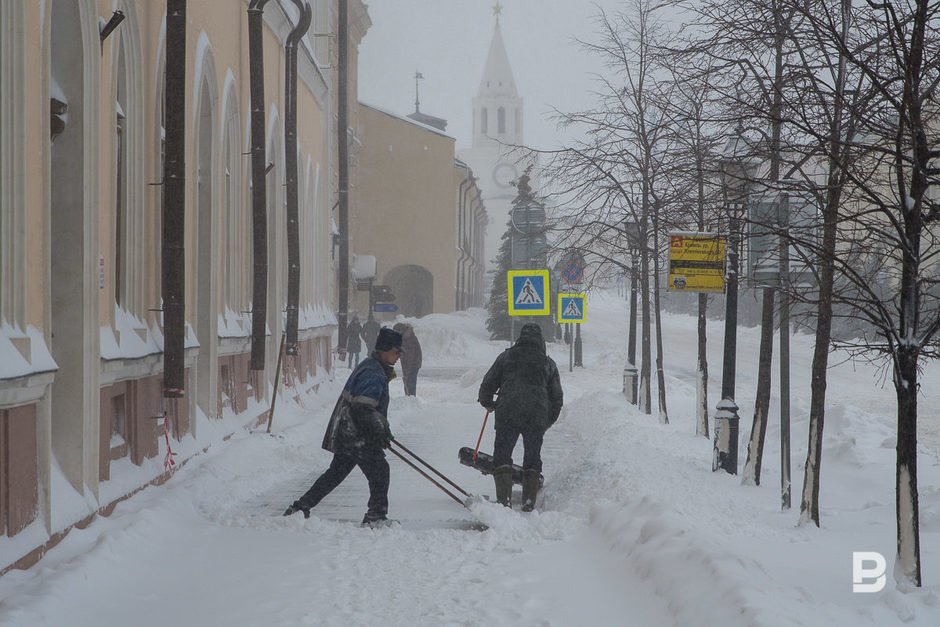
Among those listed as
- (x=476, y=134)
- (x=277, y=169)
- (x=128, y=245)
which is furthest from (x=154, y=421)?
(x=476, y=134)

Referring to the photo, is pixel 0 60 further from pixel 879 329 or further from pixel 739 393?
pixel 739 393

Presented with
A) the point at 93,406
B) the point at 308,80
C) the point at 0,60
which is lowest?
the point at 93,406

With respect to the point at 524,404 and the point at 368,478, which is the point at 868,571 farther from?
the point at 524,404

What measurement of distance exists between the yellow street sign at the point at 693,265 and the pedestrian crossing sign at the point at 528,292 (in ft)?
25.2

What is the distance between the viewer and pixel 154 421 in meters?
10.7

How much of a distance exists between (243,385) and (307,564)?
899 cm

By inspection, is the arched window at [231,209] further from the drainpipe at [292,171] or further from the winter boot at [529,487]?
the winter boot at [529,487]

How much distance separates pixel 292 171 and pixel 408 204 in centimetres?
3534

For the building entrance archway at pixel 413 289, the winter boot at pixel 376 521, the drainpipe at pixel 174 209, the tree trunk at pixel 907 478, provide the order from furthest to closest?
the building entrance archway at pixel 413 289 < the drainpipe at pixel 174 209 < the winter boot at pixel 376 521 < the tree trunk at pixel 907 478

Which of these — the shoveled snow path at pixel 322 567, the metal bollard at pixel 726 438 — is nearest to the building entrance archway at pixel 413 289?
the metal bollard at pixel 726 438

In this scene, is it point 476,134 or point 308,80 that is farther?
point 476,134

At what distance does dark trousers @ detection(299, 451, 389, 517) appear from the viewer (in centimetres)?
903

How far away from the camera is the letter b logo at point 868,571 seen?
21.4 feet

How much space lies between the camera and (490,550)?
8.04m
